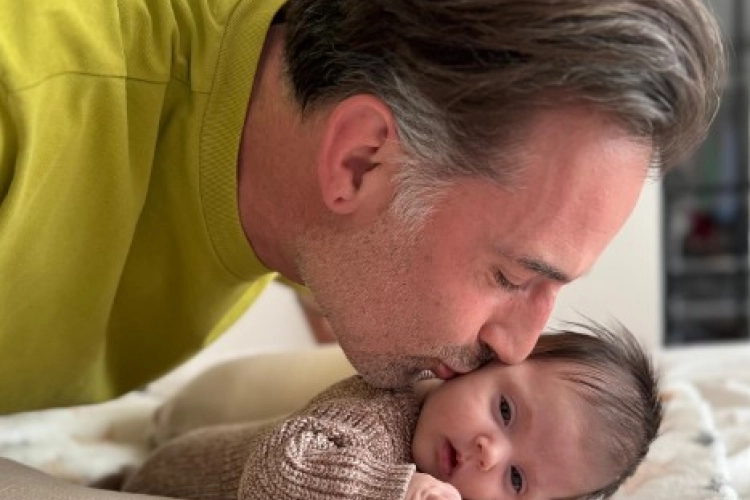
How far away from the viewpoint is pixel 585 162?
971 mm

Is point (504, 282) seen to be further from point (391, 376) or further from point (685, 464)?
point (685, 464)

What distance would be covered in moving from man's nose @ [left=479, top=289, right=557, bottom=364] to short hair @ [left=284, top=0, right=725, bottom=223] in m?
0.13

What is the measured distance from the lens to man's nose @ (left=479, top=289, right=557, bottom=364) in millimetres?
1052

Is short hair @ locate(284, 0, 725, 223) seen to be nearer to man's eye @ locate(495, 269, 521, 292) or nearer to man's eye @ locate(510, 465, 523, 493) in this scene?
man's eye @ locate(495, 269, 521, 292)

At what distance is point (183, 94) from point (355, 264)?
0.83 ft

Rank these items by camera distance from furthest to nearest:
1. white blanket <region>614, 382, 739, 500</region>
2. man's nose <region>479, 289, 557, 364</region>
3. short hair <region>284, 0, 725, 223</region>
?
white blanket <region>614, 382, 739, 500</region>
man's nose <region>479, 289, 557, 364</region>
short hair <region>284, 0, 725, 223</region>

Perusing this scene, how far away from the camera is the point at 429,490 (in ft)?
3.22

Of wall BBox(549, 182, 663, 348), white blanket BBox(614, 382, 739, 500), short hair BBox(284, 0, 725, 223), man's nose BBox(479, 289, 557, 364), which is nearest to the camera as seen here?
short hair BBox(284, 0, 725, 223)

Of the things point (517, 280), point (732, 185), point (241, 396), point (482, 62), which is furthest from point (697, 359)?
point (732, 185)

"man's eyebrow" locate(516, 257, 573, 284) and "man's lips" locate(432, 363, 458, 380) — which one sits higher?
"man's eyebrow" locate(516, 257, 573, 284)

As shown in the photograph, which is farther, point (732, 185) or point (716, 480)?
point (732, 185)

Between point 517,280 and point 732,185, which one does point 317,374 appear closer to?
point 517,280

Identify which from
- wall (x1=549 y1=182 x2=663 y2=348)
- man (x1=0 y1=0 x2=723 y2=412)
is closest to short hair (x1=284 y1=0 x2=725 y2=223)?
man (x1=0 y1=0 x2=723 y2=412)

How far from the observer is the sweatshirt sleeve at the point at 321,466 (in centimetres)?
97
